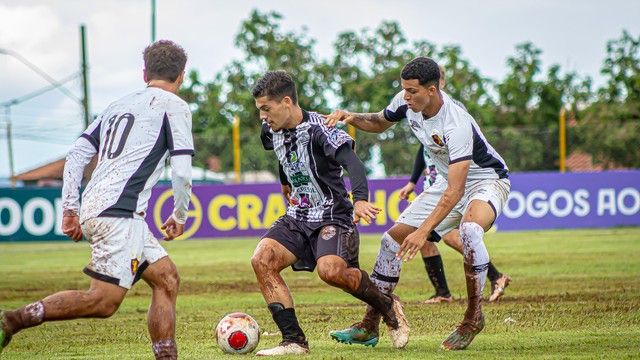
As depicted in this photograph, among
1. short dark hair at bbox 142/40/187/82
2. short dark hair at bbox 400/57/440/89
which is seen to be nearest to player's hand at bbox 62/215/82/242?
short dark hair at bbox 142/40/187/82

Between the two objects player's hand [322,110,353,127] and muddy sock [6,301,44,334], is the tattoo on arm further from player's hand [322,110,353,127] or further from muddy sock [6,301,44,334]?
muddy sock [6,301,44,334]

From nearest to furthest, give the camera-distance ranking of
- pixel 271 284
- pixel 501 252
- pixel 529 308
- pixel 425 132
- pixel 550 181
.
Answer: pixel 271 284 → pixel 425 132 → pixel 529 308 → pixel 501 252 → pixel 550 181

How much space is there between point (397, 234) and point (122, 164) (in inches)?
96.6

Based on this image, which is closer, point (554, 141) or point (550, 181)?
point (550, 181)

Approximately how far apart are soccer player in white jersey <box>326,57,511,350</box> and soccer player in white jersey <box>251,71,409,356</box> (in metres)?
0.24

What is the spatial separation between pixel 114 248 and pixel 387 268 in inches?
95.8

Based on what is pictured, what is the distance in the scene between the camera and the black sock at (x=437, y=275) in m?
9.72

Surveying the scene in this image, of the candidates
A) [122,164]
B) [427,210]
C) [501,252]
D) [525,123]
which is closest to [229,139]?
[501,252]

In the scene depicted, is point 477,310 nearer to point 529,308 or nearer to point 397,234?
point 397,234

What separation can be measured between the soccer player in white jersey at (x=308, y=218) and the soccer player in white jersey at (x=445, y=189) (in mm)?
237

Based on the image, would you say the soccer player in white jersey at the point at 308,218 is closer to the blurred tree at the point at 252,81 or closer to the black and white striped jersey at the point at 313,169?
the black and white striped jersey at the point at 313,169

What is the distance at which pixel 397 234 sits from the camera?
712 centimetres

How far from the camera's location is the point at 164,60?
221 inches

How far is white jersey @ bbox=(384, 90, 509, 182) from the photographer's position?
6594 millimetres
